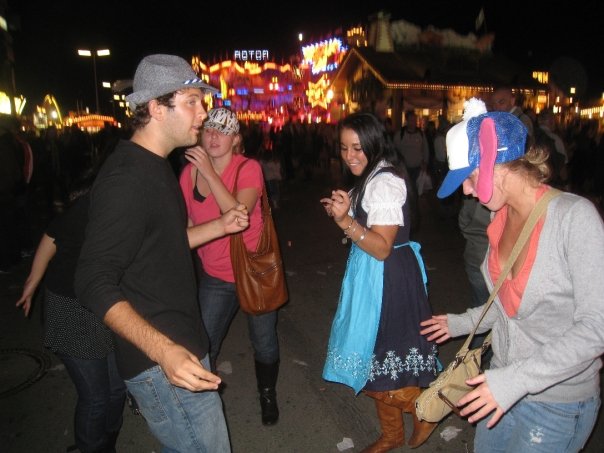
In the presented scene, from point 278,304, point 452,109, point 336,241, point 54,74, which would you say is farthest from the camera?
point 54,74

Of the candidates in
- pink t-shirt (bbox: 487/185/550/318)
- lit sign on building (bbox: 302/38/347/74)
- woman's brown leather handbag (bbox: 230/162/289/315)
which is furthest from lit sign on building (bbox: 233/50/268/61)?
pink t-shirt (bbox: 487/185/550/318)

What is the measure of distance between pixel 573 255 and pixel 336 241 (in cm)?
674

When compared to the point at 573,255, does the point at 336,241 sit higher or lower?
lower

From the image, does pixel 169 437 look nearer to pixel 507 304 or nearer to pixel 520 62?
pixel 507 304

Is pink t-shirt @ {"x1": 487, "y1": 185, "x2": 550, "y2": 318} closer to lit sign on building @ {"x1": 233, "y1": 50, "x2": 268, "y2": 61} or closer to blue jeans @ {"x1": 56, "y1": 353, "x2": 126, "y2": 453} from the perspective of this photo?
blue jeans @ {"x1": 56, "y1": 353, "x2": 126, "y2": 453}

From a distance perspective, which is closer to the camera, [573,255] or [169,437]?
[573,255]

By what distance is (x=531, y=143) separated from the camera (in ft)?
5.60

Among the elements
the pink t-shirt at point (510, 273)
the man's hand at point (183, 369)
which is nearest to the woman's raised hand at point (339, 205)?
the pink t-shirt at point (510, 273)

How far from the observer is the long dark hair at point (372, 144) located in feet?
8.83

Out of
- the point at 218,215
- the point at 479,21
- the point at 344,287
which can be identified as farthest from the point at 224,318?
the point at 479,21

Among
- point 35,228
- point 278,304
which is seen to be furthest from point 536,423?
point 35,228

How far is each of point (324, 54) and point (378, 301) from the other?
41665 millimetres

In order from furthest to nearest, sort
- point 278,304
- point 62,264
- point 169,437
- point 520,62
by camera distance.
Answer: point 520,62
point 278,304
point 62,264
point 169,437

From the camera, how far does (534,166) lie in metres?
1.64
